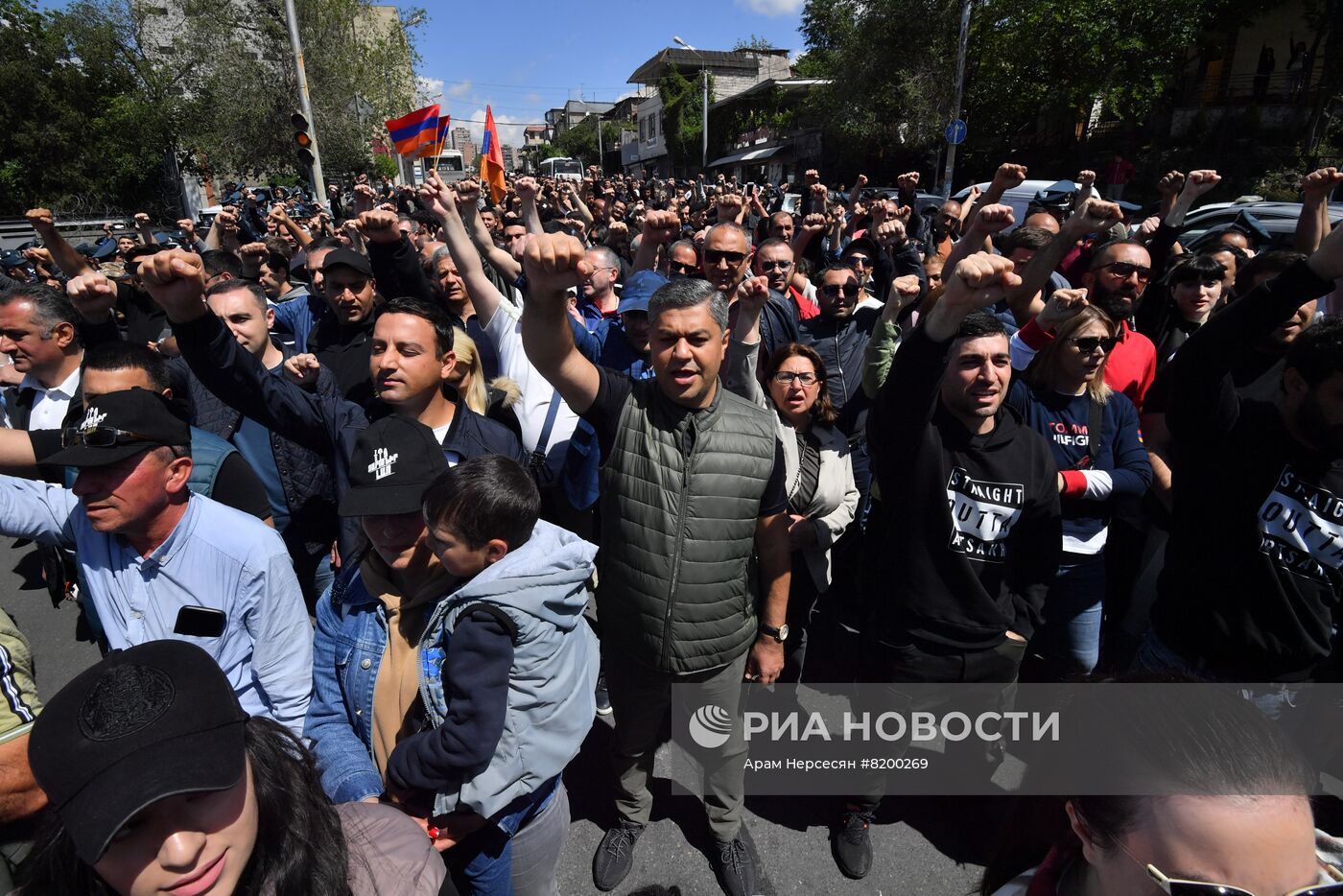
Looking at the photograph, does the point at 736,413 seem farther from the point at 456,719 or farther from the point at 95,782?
the point at 95,782

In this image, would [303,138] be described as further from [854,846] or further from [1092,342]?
[854,846]

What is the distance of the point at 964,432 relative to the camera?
233 cm

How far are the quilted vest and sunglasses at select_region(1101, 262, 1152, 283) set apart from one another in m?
2.65

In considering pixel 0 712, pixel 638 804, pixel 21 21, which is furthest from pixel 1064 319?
pixel 21 21

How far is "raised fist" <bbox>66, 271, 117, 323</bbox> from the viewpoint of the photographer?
10.2ft

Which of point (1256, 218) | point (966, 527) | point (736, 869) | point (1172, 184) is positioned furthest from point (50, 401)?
point (1256, 218)

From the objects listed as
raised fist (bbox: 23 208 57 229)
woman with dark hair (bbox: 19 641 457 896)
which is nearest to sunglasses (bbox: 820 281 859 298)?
woman with dark hair (bbox: 19 641 457 896)

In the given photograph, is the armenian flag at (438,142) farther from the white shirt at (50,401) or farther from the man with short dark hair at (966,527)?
the man with short dark hair at (966,527)

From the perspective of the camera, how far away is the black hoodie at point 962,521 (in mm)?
2312

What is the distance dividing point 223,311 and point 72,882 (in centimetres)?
285

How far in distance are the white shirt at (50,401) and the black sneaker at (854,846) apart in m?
3.92

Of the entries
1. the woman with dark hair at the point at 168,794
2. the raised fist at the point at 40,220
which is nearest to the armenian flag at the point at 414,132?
the raised fist at the point at 40,220

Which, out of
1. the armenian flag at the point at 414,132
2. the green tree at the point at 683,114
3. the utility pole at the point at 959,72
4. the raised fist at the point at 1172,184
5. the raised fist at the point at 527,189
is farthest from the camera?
the green tree at the point at 683,114

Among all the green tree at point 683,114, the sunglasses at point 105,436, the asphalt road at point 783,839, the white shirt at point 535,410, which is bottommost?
the asphalt road at point 783,839
